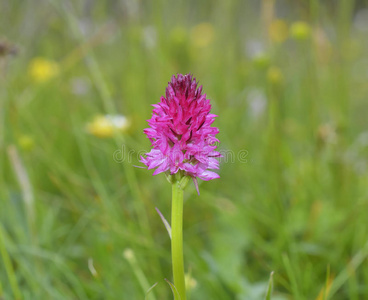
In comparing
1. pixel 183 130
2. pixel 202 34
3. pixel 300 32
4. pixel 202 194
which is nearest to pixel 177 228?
pixel 183 130

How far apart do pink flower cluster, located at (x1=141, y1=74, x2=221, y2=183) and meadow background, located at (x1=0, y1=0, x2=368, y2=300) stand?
377mm

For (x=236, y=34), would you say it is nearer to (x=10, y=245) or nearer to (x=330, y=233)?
(x=330, y=233)

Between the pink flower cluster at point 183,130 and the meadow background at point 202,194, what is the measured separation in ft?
1.24

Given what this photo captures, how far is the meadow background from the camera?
4.20 feet

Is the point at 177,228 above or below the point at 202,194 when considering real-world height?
below

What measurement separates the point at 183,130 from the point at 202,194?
36.7 inches

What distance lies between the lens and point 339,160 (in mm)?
1713

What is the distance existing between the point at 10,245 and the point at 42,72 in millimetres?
2140

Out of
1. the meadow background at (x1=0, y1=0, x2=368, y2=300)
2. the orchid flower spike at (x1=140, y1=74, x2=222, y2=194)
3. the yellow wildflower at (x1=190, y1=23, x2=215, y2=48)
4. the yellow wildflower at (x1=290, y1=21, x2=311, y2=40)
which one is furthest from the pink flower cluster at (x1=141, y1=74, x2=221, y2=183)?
the yellow wildflower at (x1=190, y1=23, x2=215, y2=48)

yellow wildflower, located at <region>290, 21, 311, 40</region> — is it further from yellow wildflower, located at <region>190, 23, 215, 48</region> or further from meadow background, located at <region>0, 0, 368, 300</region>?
yellow wildflower, located at <region>190, 23, 215, 48</region>

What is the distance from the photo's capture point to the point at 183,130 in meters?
0.69

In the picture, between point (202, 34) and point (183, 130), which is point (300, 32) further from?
point (202, 34)

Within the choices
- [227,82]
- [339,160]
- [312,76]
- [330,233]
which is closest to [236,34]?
[227,82]

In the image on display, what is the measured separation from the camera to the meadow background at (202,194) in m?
1.28
